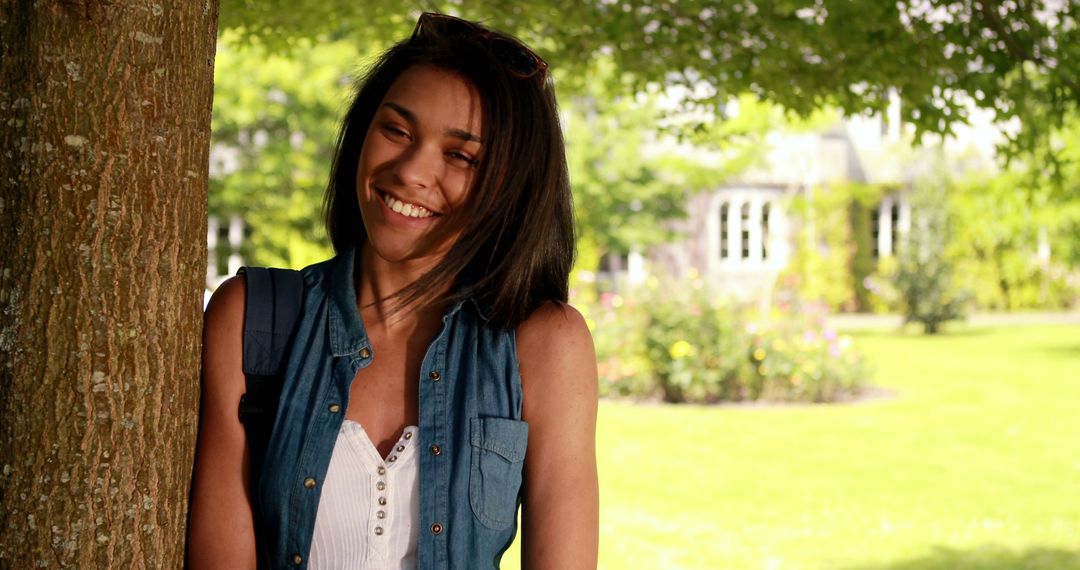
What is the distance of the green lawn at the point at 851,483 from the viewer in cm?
725

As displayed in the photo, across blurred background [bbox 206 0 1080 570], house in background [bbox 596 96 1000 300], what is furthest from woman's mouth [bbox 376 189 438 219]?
house in background [bbox 596 96 1000 300]

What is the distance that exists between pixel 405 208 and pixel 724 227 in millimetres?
29497

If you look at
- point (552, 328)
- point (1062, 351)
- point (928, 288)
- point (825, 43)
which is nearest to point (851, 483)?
point (825, 43)

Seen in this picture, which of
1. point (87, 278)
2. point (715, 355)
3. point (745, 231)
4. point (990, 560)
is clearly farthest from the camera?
point (745, 231)

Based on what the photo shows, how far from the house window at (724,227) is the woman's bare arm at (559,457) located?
29.3 m

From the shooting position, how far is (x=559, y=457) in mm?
2029

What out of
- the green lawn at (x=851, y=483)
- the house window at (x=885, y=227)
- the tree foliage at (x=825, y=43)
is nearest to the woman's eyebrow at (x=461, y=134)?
the tree foliage at (x=825, y=43)

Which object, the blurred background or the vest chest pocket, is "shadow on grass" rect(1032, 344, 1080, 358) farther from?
the vest chest pocket

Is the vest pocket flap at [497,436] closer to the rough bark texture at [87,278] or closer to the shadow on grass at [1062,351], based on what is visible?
the rough bark texture at [87,278]

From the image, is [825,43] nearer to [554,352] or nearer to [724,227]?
[554,352]

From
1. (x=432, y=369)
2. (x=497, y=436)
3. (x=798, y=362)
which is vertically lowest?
(x=798, y=362)

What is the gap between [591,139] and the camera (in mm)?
21922

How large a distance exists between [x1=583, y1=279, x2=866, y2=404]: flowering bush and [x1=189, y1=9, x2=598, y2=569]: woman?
10092mm

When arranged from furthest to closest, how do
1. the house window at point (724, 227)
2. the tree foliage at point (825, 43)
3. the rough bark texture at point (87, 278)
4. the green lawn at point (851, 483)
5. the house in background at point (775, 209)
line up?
the house window at point (724, 227), the house in background at point (775, 209), the green lawn at point (851, 483), the tree foliage at point (825, 43), the rough bark texture at point (87, 278)
